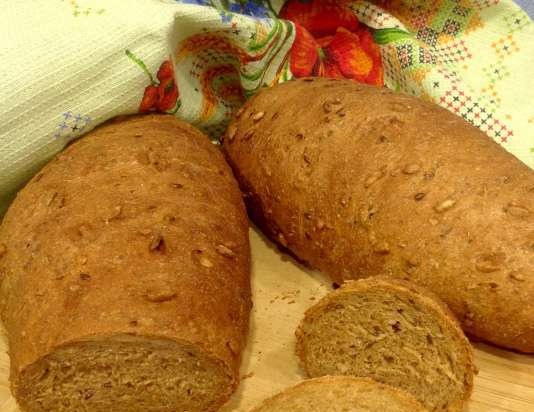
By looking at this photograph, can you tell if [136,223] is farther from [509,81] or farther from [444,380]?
[509,81]

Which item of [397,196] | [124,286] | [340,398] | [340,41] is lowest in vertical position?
[340,398]

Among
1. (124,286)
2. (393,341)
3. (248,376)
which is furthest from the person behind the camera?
(248,376)

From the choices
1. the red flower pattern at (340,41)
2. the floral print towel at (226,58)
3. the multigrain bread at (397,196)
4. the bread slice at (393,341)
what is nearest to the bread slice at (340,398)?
the bread slice at (393,341)

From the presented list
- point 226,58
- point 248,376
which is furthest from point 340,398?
point 226,58

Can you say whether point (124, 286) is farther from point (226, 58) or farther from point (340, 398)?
point (226, 58)

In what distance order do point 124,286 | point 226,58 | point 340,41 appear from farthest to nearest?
point 340,41 < point 226,58 < point 124,286

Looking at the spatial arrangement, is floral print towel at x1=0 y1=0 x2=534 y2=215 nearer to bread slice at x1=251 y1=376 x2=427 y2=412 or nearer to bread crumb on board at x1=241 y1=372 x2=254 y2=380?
bread crumb on board at x1=241 y1=372 x2=254 y2=380

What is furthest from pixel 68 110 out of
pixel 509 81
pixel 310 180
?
pixel 509 81
